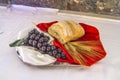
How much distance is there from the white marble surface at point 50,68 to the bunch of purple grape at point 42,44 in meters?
0.05

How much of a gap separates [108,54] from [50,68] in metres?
0.24

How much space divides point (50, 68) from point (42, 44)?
0.09 meters

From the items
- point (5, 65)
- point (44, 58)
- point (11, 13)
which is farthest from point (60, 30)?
point (11, 13)

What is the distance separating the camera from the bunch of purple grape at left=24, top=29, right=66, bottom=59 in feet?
2.47

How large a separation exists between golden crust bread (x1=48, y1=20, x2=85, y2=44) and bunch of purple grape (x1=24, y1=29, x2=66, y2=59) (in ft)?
0.12

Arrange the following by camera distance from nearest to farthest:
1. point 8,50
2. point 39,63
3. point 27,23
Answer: point 39,63, point 8,50, point 27,23

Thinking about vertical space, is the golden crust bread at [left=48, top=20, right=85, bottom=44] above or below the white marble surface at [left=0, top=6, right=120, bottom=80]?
above

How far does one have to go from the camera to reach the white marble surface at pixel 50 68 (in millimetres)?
722

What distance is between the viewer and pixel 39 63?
0.73m

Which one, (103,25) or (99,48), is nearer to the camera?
(99,48)

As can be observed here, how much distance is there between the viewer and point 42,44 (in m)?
0.77

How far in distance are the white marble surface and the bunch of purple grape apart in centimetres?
5

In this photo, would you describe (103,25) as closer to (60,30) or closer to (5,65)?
(60,30)

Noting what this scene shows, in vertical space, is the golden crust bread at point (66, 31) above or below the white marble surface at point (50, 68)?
above
